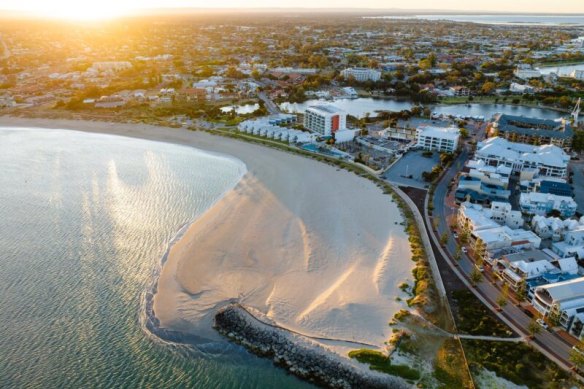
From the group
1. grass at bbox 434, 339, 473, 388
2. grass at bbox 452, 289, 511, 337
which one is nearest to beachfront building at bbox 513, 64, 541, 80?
grass at bbox 452, 289, 511, 337

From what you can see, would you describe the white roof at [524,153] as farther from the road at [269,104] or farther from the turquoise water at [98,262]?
the road at [269,104]

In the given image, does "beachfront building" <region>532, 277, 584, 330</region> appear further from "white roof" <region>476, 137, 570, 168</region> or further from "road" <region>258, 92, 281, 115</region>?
"road" <region>258, 92, 281, 115</region>

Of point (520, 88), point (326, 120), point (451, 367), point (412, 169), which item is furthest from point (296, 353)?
point (520, 88)

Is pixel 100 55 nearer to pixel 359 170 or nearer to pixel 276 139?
pixel 276 139

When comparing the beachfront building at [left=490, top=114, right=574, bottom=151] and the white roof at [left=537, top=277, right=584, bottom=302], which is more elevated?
the beachfront building at [left=490, top=114, right=574, bottom=151]

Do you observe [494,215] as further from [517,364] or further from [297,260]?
[297,260]

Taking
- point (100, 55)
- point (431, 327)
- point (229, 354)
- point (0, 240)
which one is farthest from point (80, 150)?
point (100, 55)
